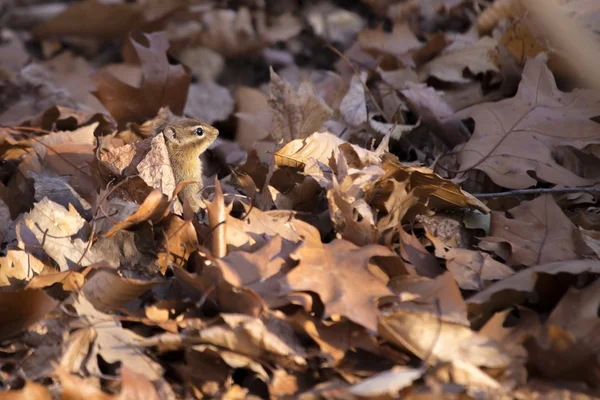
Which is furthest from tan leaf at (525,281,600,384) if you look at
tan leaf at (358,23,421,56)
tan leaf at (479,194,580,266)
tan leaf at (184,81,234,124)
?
tan leaf at (184,81,234,124)

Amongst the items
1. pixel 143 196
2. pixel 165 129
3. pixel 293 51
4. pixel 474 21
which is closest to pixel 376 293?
pixel 143 196

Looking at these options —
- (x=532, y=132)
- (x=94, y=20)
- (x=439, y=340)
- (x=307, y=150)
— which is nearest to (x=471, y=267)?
(x=439, y=340)

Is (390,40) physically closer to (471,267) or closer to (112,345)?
(471,267)

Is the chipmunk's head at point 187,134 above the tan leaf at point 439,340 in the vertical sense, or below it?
below

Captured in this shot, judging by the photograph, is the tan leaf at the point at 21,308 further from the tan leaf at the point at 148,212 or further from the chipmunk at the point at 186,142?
the chipmunk at the point at 186,142

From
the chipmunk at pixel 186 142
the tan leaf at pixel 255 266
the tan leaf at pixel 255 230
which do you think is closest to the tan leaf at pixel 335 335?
the tan leaf at pixel 255 266

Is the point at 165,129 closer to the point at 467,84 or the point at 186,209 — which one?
the point at 186,209

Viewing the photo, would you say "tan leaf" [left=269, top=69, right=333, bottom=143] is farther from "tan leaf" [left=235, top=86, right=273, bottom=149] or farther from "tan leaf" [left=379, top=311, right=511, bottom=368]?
"tan leaf" [left=379, top=311, right=511, bottom=368]
